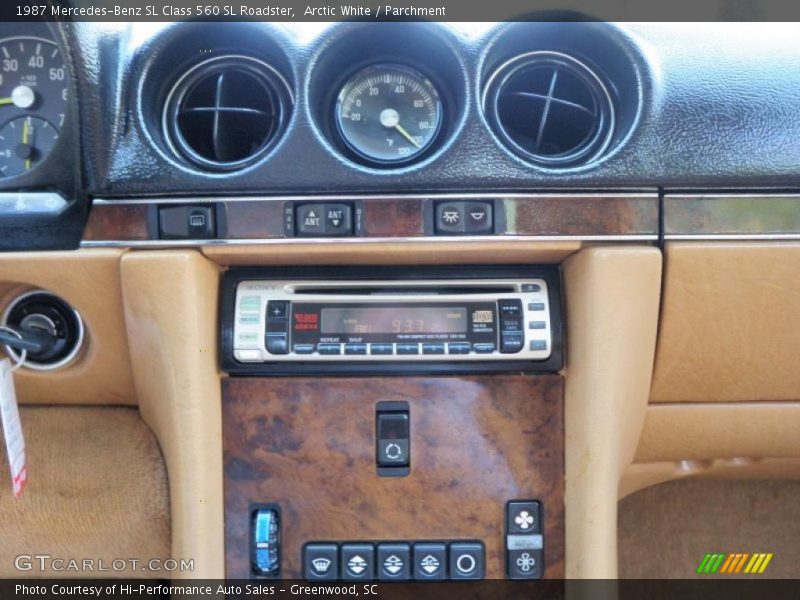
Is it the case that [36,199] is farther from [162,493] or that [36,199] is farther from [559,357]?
[559,357]

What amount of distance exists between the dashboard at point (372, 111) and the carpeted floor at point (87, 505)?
0.46 m

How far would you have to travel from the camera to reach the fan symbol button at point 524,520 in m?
1.48

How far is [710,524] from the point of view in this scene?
2020mm

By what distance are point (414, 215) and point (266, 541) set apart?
2.23ft

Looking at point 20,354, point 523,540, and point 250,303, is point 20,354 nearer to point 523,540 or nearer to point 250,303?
point 250,303

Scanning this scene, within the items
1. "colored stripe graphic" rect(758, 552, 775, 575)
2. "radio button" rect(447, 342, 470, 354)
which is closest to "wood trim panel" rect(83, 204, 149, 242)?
"radio button" rect(447, 342, 470, 354)

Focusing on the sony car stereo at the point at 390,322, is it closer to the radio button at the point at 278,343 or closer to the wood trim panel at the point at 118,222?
the radio button at the point at 278,343

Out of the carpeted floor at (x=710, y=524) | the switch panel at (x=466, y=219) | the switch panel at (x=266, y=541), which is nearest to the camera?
the switch panel at (x=466, y=219)

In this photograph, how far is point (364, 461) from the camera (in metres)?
1.48

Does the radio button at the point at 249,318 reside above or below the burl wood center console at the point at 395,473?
above

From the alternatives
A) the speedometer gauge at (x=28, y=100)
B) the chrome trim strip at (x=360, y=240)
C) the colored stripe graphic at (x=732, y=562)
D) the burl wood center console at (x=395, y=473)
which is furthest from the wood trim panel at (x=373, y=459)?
the colored stripe graphic at (x=732, y=562)

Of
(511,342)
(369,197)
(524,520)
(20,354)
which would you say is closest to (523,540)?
(524,520)

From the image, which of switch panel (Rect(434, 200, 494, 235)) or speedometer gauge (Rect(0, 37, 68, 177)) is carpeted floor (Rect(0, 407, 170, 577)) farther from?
switch panel (Rect(434, 200, 494, 235))

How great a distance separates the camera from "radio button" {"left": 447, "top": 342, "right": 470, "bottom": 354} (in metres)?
1.41
